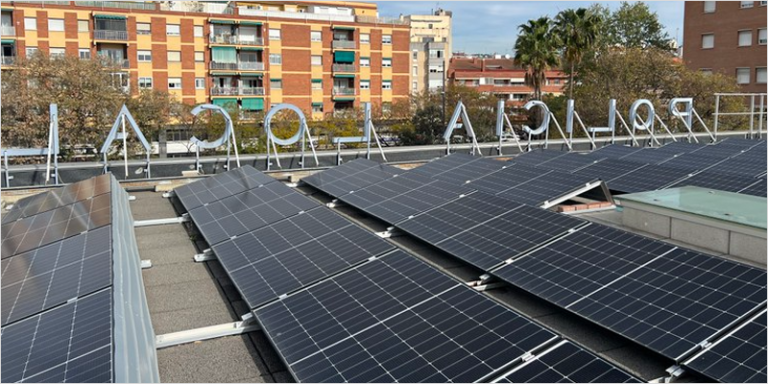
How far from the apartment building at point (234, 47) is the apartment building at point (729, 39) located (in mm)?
34501

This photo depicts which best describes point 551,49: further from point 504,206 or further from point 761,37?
point 504,206

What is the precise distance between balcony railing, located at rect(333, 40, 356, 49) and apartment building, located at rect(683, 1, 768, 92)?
129ft

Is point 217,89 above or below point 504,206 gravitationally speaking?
above

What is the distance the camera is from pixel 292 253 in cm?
1013

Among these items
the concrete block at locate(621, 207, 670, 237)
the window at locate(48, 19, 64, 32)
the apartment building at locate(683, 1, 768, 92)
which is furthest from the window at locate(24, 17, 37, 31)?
the apartment building at locate(683, 1, 768, 92)

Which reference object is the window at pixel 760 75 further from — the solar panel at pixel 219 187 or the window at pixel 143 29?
the solar panel at pixel 219 187

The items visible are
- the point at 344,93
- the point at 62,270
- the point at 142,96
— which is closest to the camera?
the point at 62,270

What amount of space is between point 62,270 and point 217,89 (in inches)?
2708

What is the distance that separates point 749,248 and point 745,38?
70285 millimetres

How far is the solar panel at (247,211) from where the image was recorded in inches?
487

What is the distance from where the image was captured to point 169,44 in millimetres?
71875

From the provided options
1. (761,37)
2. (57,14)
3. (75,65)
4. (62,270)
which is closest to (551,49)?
(761,37)

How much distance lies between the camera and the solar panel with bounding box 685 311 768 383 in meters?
5.74

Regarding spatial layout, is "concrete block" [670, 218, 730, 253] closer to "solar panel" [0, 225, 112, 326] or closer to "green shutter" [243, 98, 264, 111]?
"solar panel" [0, 225, 112, 326]
